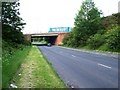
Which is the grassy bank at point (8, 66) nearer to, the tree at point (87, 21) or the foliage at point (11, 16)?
the foliage at point (11, 16)

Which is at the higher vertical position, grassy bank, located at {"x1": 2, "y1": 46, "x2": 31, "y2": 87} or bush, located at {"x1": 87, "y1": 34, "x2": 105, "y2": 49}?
bush, located at {"x1": 87, "y1": 34, "x2": 105, "y2": 49}

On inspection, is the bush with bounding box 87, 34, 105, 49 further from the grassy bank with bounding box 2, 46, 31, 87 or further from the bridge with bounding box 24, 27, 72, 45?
the bridge with bounding box 24, 27, 72, 45

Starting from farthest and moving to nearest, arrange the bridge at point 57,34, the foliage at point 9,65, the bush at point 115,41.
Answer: the bridge at point 57,34 → the bush at point 115,41 → the foliage at point 9,65

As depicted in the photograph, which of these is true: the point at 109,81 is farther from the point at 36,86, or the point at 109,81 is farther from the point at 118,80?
the point at 36,86

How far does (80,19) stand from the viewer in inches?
2790

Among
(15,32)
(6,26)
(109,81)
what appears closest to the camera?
(109,81)

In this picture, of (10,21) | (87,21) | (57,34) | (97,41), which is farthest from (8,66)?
(57,34)

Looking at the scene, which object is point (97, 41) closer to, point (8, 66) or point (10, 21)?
point (10, 21)

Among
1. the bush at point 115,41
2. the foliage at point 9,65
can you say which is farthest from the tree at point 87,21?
the foliage at point 9,65

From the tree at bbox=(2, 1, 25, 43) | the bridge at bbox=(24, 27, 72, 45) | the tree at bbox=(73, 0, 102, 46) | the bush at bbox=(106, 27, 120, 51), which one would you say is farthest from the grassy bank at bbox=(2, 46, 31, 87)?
the bridge at bbox=(24, 27, 72, 45)


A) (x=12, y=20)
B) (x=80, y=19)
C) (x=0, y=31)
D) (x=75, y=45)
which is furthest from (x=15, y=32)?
(x=75, y=45)

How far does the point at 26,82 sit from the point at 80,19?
59.3 m

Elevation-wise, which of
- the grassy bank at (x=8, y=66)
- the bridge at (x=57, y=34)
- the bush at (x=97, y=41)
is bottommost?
the grassy bank at (x=8, y=66)

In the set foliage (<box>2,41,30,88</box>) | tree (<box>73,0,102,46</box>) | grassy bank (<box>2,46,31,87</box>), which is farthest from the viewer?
tree (<box>73,0,102,46</box>)
